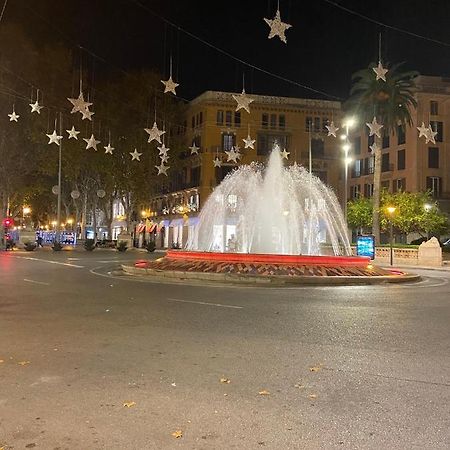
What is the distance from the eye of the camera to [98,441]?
14.6 ft

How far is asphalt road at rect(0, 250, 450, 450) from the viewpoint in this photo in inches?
182

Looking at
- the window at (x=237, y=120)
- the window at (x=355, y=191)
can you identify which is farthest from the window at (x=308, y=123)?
the window at (x=355, y=191)

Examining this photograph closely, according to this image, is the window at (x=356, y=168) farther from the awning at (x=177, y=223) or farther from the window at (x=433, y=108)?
the awning at (x=177, y=223)

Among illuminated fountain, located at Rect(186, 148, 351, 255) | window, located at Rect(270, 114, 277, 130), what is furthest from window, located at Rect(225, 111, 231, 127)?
illuminated fountain, located at Rect(186, 148, 351, 255)

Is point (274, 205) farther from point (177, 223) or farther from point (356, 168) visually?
point (356, 168)

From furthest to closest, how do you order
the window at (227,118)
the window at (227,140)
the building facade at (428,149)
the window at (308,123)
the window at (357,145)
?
1. the window at (357,145)
2. the window at (308,123)
3. the window at (227,140)
4. the window at (227,118)
5. the building facade at (428,149)

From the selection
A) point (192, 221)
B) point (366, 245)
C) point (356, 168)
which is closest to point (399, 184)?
point (356, 168)

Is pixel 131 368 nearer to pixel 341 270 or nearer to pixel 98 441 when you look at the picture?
pixel 98 441

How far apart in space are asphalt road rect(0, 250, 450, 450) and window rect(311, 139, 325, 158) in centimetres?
5786

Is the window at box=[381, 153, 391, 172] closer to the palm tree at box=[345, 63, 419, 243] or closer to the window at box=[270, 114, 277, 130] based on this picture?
the window at box=[270, 114, 277, 130]

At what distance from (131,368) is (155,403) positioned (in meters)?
1.44

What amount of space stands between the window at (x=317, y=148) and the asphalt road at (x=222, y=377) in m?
57.9

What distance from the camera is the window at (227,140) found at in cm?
6600

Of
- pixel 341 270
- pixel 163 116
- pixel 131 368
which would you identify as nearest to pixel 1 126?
pixel 163 116
